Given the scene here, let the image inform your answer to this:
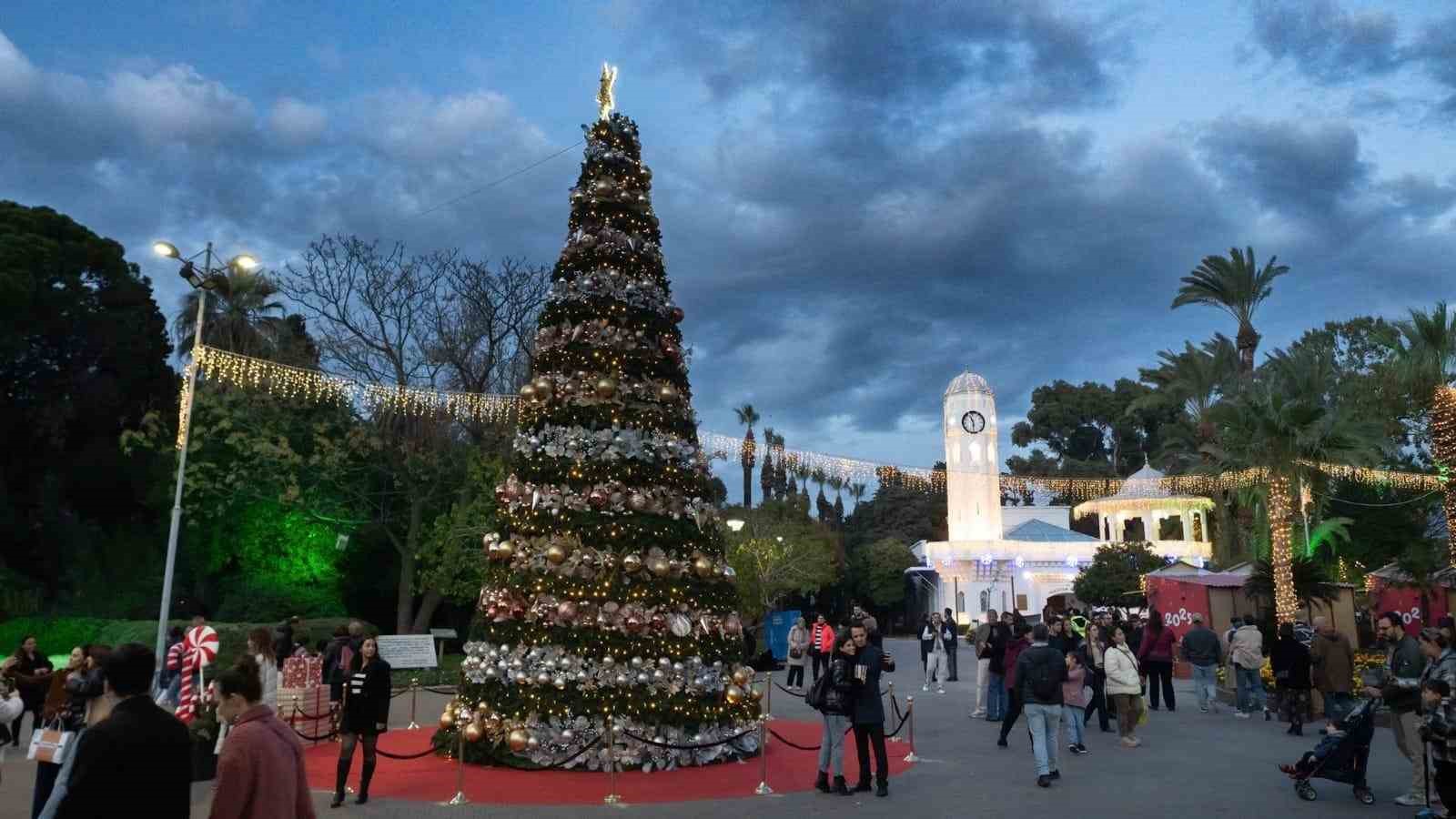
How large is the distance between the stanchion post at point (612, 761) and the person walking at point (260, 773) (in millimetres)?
4976

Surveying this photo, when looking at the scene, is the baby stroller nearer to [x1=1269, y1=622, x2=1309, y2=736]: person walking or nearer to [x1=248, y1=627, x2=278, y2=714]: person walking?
[x1=1269, y1=622, x2=1309, y2=736]: person walking

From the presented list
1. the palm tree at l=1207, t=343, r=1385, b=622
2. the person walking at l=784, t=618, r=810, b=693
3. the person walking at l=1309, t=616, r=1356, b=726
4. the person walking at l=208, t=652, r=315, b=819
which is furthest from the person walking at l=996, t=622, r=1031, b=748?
the person walking at l=208, t=652, r=315, b=819

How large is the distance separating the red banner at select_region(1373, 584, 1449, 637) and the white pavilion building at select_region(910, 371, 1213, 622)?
23574mm

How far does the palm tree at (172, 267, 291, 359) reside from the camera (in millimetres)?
29531

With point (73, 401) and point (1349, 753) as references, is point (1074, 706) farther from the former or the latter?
Result: point (73, 401)

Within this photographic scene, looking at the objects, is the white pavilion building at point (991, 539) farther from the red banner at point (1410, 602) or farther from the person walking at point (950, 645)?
the person walking at point (950, 645)

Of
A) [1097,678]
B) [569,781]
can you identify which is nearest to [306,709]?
[569,781]

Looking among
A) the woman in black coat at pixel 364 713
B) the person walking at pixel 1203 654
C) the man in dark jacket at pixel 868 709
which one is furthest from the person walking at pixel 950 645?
the woman in black coat at pixel 364 713

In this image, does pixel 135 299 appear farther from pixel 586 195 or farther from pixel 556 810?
pixel 556 810

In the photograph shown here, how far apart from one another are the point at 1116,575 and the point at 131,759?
39.5 m

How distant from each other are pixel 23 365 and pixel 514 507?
26807 millimetres

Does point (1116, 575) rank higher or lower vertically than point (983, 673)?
higher

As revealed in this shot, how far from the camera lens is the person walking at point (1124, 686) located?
1259 centimetres

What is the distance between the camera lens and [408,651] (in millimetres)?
20078
